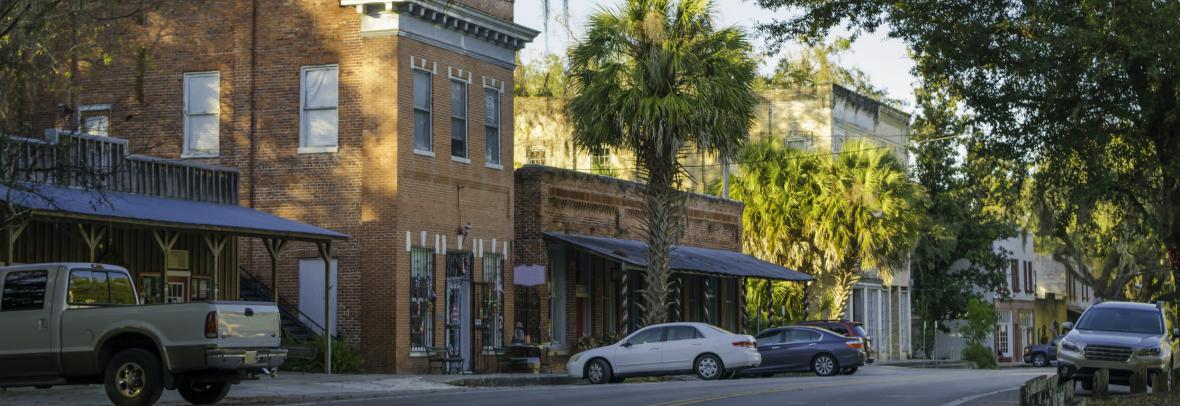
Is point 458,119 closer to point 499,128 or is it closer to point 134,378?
point 499,128

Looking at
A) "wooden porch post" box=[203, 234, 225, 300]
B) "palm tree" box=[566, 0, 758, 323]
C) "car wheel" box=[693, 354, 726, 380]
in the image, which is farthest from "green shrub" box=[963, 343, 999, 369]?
"wooden porch post" box=[203, 234, 225, 300]

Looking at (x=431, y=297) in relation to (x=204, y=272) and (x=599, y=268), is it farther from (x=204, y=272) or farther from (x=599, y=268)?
(x=599, y=268)

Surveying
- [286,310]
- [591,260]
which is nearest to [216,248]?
[286,310]

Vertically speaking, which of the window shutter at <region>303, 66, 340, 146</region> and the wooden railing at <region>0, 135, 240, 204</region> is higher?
the window shutter at <region>303, 66, 340, 146</region>

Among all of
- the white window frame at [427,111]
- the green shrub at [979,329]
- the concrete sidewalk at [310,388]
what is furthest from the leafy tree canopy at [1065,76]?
the green shrub at [979,329]

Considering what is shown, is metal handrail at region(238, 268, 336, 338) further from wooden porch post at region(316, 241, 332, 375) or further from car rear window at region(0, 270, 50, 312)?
car rear window at region(0, 270, 50, 312)

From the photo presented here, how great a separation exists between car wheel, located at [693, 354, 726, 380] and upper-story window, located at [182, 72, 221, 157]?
11.4 m

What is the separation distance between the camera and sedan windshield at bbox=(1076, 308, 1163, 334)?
28.4 metres

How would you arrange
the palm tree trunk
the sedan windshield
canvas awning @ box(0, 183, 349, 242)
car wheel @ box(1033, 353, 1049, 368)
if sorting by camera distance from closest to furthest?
1. canvas awning @ box(0, 183, 349, 242)
2. the sedan windshield
3. the palm tree trunk
4. car wheel @ box(1033, 353, 1049, 368)

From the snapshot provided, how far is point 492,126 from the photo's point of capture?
1487 inches

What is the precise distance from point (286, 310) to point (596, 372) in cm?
669

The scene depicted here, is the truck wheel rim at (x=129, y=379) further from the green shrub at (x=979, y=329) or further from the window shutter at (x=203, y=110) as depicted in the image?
the green shrub at (x=979, y=329)

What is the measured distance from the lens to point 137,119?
35.9 m

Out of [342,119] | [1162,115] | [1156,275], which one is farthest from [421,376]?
[1156,275]
